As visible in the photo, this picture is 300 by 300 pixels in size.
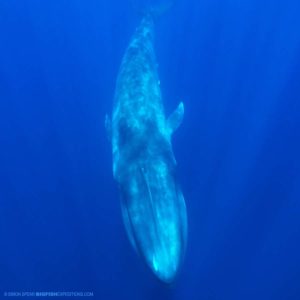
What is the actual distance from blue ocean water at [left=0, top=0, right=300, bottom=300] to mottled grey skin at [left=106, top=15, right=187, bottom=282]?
10.6 feet

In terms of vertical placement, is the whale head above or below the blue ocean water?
below

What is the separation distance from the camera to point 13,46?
2081 cm

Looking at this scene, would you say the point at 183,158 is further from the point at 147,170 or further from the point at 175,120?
the point at 147,170

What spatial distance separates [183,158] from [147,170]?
523 cm

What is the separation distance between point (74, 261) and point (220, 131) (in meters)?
6.61

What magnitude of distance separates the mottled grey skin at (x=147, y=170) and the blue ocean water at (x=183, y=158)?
3223 millimetres

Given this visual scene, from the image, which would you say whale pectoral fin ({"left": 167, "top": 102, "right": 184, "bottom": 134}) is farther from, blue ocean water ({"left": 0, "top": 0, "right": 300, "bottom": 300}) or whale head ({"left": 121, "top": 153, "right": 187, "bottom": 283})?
blue ocean water ({"left": 0, "top": 0, "right": 300, "bottom": 300})

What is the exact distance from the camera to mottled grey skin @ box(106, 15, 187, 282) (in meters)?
8.79

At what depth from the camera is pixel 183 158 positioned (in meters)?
15.0

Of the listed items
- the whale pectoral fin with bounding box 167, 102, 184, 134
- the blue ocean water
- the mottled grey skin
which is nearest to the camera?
the mottled grey skin

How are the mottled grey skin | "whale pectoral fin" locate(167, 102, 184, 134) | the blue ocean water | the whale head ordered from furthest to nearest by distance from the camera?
the blue ocean water, "whale pectoral fin" locate(167, 102, 184, 134), the mottled grey skin, the whale head

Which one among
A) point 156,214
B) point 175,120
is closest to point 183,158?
point 175,120

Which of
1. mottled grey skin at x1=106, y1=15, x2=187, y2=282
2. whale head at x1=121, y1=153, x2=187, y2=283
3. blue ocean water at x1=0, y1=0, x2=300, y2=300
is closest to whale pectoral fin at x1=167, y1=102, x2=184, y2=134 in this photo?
mottled grey skin at x1=106, y1=15, x2=187, y2=282

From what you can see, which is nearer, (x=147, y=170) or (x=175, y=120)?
(x=147, y=170)
